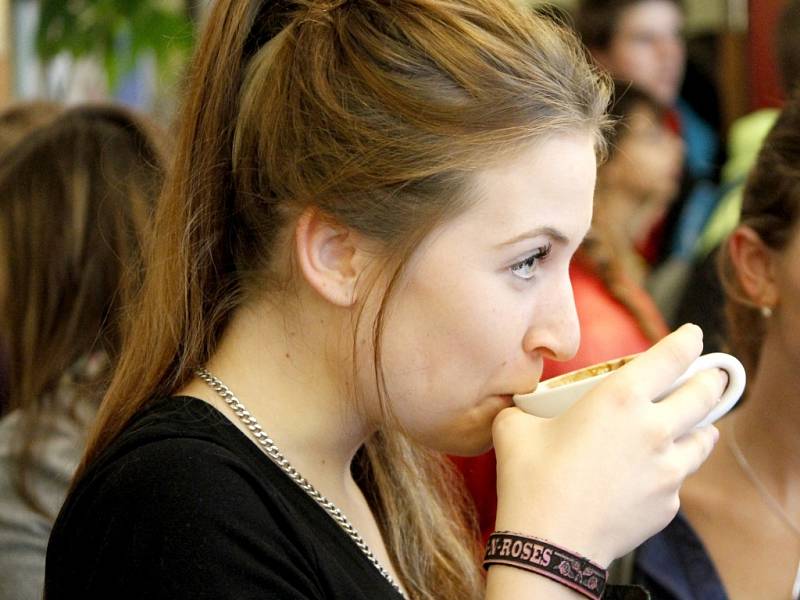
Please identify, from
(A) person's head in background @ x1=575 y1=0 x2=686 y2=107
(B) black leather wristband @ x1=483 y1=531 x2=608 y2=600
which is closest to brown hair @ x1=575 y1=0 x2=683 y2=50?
(A) person's head in background @ x1=575 y1=0 x2=686 y2=107

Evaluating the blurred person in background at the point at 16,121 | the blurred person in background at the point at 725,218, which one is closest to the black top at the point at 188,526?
the blurred person in background at the point at 16,121

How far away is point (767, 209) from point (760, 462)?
0.35m

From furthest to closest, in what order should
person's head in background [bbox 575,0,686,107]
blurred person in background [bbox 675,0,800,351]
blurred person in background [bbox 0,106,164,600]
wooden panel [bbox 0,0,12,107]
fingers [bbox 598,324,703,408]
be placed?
1. person's head in background [bbox 575,0,686,107]
2. wooden panel [bbox 0,0,12,107]
3. blurred person in background [bbox 675,0,800,351]
4. blurred person in background [bbox 0,106,164,600]
5. fingers [bbox 598,324,703,408]

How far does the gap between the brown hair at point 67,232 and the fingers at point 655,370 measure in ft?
3.35

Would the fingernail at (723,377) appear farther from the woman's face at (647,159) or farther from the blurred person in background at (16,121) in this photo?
the woman's face at (647,159)

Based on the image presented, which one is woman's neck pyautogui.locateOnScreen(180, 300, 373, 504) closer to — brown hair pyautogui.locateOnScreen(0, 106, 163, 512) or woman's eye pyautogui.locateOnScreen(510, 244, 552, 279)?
woman's eye pyautogui.locateOnScreen(510, 244, 552, 279)

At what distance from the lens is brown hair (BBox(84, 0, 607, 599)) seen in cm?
109

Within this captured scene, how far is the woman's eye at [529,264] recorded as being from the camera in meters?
1.10

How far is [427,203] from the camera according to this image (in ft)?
3.58

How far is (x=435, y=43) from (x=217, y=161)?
0.26 meters

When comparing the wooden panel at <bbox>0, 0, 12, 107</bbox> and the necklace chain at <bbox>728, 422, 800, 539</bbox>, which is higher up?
the wooden panel at <bbox>0, 0, 12, 107</bbox>

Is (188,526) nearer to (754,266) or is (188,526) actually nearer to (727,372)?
(727,372)

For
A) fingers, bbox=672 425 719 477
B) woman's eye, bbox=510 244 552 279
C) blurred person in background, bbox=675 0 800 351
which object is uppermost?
woman's eye, bbox=510 244 552 279

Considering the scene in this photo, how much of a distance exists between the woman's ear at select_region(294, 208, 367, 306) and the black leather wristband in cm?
29
